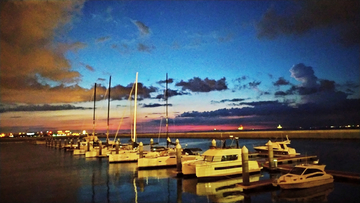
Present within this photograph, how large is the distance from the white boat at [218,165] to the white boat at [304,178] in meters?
5.18

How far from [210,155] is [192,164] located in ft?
7.56

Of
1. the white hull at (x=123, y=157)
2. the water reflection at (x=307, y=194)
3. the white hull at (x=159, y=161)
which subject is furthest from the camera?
the white hull at (x=123, y=157)

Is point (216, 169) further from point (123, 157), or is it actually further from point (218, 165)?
point (123, 157)

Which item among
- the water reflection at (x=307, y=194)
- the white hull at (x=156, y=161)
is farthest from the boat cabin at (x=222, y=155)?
the white hull at (x=156, y=161)

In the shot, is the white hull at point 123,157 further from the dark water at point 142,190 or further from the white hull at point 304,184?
the white hull at point 304,184

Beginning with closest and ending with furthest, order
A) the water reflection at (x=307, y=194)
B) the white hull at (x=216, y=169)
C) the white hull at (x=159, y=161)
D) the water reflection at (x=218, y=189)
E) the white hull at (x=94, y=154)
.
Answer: the water reflection at (x=307, y=194), the water reflection at (x=218, y=189), the white hull at (x=216, y=169), the white hull at (x=159, y=161), the white hull at (x=94, y=154)

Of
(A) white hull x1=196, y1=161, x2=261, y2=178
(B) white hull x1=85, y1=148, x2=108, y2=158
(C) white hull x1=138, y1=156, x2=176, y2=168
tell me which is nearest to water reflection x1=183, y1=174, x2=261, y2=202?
(A) white hull x1=196, y1=161, x2=261, y2=178

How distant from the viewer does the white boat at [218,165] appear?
23047 millimetres

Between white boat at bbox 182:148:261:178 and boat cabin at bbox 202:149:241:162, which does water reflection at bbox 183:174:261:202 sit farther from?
boat cabin at bbox 202:149:241:162

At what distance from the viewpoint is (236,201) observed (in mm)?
16969

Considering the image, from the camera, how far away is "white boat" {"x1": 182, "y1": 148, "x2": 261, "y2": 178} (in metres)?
23.0

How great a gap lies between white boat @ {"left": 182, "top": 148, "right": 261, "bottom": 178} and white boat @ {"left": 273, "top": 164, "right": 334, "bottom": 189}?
518cm

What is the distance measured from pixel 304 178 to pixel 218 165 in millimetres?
7179

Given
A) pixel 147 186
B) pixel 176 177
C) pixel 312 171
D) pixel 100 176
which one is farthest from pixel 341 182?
pixel 100 176
